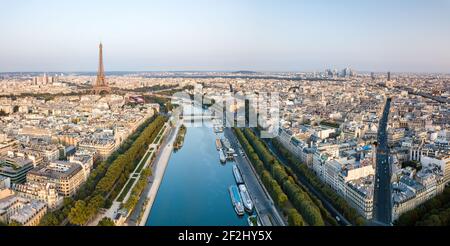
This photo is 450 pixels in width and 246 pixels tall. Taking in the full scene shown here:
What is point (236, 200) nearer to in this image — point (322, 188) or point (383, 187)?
point (322, 188)

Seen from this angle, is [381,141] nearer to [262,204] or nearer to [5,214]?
[262,204]

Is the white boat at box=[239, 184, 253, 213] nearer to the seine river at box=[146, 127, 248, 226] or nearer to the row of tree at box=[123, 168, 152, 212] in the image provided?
the seine river at box=[146, 127, 248, 226]

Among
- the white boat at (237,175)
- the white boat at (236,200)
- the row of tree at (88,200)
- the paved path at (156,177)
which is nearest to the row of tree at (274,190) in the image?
the white boat at (237,175)

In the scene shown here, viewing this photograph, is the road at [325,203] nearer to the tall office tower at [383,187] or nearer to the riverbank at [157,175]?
the tall office tower at [383,187]

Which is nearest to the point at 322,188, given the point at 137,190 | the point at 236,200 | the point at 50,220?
the point at 236,200
